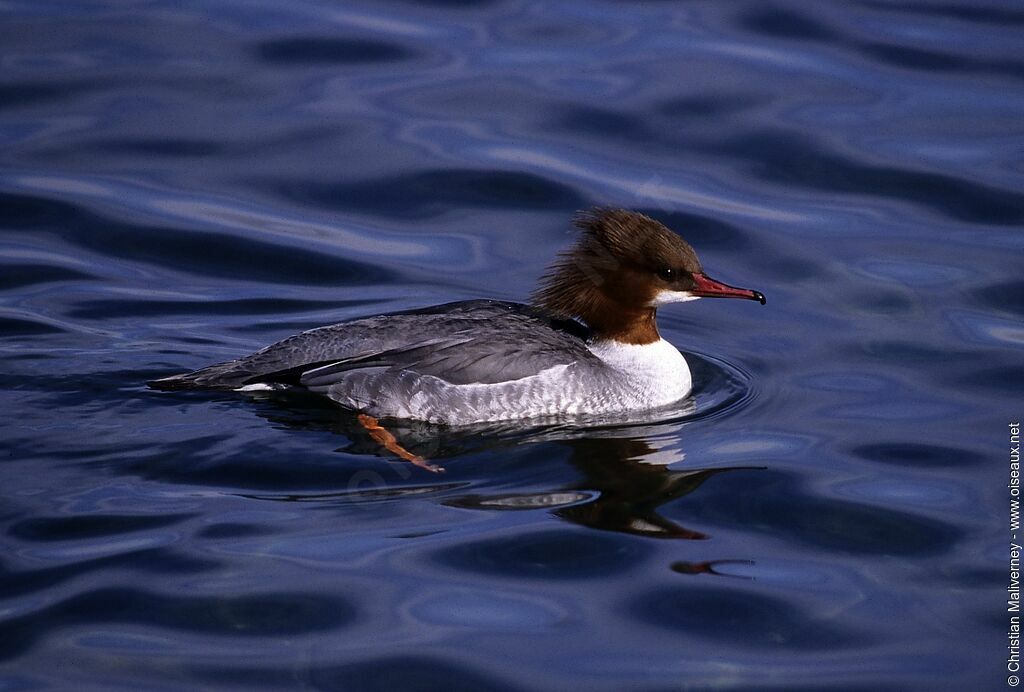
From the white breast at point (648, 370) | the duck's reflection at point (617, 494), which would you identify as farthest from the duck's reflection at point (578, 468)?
the white breast at point (648, 370)

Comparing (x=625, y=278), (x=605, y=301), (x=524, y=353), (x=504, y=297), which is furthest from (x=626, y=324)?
(x=504, y=297)

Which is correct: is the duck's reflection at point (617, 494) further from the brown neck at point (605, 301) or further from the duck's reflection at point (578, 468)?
the brown neck at point (605, 301)

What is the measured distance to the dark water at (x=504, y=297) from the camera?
20.6 feet

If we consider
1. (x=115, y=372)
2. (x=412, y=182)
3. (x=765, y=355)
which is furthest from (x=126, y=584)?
(x=412, y=182)

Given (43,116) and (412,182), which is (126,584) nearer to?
(412,182)

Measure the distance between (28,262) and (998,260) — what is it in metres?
7.06

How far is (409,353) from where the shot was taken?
852 centimetres

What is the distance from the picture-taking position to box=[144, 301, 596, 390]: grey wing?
8.44 meters

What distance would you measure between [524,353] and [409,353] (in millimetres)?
674

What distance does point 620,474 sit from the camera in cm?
778

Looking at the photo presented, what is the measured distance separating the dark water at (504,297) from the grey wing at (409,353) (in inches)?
7.7

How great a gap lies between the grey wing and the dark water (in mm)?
197

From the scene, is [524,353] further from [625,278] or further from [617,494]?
[617,494]

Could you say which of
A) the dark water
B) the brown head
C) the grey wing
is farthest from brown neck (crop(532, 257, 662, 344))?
the dark water
